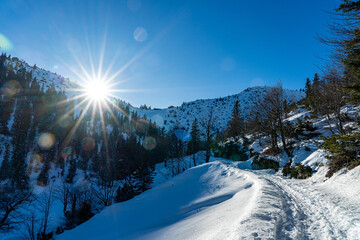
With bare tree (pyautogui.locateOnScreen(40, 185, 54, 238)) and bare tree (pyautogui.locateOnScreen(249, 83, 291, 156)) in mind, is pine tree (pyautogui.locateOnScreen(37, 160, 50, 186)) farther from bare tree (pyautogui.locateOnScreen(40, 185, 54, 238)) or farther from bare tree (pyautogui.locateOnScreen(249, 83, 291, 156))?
bare tree (pyautogui.locateOnScreen(249, 83, 291, 156))

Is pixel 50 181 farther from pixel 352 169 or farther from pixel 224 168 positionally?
pixel 352 169

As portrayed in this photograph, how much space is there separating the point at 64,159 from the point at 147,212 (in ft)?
266

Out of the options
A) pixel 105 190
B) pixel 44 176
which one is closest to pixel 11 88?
pixel 44 176

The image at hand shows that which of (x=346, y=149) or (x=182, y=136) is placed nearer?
(x=346, y=149)

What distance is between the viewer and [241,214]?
16.1 feet

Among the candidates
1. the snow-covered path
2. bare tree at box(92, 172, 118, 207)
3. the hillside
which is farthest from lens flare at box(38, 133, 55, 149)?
the snow-covered path

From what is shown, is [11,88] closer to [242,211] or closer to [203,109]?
[242,211]

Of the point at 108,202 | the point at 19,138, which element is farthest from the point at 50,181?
the point at 108,202

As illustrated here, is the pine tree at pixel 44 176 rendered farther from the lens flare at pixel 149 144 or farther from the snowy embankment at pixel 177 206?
the snowy embankment at pixel 177 206

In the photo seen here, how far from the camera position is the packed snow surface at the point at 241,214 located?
12.5 feet

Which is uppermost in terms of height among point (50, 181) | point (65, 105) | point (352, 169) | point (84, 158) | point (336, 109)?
point (65, 105)

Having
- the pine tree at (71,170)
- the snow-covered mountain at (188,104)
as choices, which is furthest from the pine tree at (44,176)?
the snow-covered mountain at (188,104)

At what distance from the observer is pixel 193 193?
1160cm

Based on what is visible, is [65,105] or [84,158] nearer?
[84,158]
